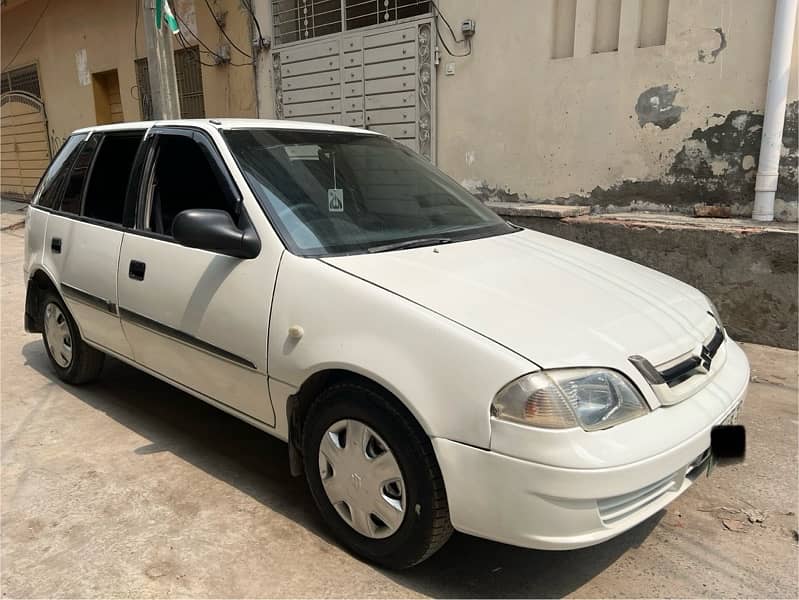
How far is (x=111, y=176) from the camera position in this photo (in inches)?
146

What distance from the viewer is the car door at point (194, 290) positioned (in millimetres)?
2658

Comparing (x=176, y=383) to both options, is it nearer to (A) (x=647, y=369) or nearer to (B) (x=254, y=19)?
(A) (x=647, y=369)

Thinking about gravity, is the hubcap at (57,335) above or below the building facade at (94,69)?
below

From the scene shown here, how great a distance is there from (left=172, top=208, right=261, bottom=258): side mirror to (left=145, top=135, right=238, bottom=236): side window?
242 mm

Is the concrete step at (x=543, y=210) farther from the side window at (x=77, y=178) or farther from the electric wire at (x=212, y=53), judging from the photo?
the electric wire at (x=212, y=53)

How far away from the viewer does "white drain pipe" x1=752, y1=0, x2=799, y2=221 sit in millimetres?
4832

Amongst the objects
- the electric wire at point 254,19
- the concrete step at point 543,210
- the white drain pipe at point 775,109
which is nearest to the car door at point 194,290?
the concrete step at point 543,210

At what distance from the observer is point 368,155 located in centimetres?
341

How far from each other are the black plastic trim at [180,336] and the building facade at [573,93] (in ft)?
14.8

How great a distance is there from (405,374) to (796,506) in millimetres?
2105

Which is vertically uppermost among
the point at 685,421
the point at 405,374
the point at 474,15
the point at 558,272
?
the point at 474,15

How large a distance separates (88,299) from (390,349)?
2367 mm

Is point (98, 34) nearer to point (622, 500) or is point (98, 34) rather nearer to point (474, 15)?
point (474, 15)

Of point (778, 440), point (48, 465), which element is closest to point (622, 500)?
point (778, 440)
